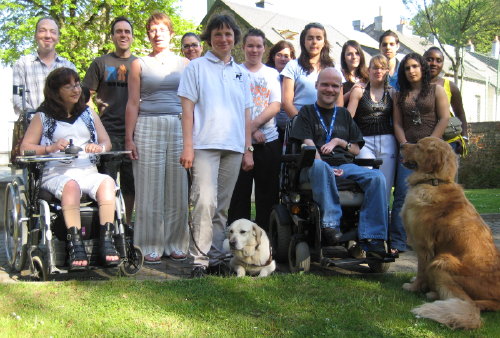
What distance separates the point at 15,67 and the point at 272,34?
87.5 feet

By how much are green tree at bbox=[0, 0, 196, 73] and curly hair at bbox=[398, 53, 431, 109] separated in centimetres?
1661

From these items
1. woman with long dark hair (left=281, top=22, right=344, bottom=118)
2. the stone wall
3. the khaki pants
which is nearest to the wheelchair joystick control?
the khaki pants

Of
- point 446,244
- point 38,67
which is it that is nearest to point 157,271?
point 38,67

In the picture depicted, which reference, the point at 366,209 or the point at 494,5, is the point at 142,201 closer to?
the point at 366,209

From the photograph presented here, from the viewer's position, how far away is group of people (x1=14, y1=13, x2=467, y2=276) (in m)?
4.75

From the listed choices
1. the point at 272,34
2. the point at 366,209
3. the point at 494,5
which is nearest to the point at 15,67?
the point at 366,209

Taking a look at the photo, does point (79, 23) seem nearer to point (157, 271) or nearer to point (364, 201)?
point (157, 271)

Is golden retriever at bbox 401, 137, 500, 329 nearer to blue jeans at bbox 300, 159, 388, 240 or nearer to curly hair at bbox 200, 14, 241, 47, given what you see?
blue jeans at bbox 300, 159, 388, 240

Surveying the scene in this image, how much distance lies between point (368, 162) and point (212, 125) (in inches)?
65.4

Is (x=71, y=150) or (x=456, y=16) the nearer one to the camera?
(x=71, y=150)

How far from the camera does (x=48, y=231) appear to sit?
14.5 feet

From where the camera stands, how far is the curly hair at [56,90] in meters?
4.85

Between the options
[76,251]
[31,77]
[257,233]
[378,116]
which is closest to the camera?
[76,251]

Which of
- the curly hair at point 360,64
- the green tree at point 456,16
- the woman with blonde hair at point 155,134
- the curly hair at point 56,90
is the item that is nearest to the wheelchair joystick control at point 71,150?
the curly hair at point 56,90
